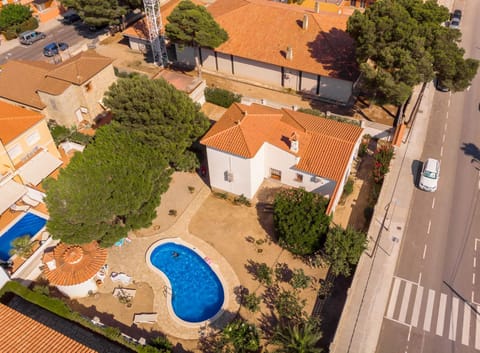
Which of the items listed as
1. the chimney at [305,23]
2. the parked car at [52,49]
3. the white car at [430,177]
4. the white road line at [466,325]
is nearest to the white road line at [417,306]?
the white road line at [466,325]

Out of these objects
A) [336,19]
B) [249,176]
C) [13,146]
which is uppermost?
[336,19]

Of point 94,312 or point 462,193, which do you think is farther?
point 462,193

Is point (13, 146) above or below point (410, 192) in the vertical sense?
above

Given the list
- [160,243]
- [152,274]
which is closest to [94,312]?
[152,274]

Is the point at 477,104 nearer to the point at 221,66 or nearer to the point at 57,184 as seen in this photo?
the point at 221,66

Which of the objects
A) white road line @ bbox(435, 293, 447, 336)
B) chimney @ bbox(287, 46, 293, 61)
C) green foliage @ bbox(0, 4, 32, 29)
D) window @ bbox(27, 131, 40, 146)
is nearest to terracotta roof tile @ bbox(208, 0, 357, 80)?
chimney @ bbox(287, 46, 293, 61)

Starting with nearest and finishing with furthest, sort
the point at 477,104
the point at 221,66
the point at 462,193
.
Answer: the point at 462,193
the point at 477,104
the point at 221,66

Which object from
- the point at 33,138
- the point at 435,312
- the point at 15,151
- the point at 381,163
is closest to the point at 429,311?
the point at 435,312

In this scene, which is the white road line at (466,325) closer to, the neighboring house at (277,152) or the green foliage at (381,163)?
the neighboring house at (277,152)

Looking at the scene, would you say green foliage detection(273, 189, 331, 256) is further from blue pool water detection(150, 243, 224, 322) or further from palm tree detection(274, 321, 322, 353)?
blue pool water detection(150, 243, 224, 322)
